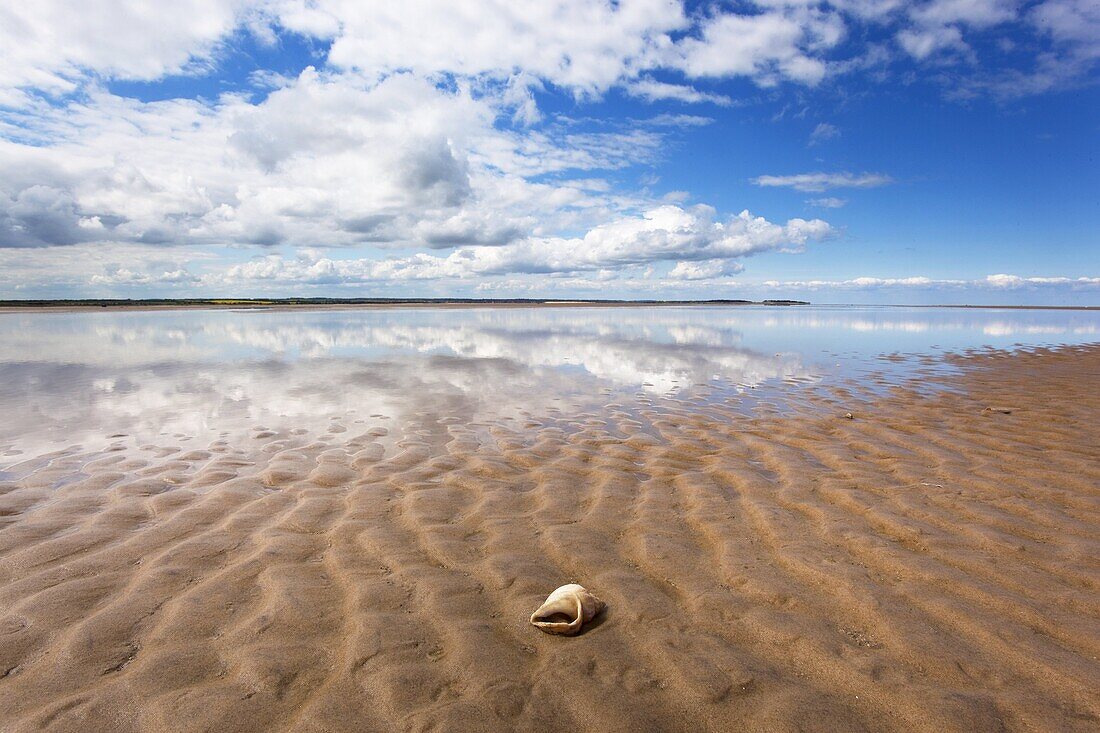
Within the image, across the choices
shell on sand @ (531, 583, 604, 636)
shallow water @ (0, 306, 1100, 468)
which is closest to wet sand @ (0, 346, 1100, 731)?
shell on sand @ (531, 583, 604, 636)

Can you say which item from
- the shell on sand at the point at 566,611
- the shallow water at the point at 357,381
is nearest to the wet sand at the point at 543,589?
the shell on sand at the point at 566,611

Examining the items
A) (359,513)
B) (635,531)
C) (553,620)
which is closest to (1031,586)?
(635,531)

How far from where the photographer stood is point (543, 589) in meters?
4.11

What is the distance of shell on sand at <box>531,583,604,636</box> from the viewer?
138 inches

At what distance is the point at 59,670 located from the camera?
3074mm

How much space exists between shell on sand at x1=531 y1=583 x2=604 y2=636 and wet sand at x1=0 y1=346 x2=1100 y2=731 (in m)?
0.10

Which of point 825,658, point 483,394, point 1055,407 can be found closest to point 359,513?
point 825,658

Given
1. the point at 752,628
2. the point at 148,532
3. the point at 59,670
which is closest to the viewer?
the point at 59,670

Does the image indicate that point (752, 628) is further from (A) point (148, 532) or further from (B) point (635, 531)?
(A) point (148, 532)

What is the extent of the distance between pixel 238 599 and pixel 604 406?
7.99m

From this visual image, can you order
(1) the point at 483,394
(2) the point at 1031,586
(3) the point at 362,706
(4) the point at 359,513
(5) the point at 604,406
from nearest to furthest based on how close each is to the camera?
(3) the point at 362,706 → (2) the point at 1031,586 → (4) the point at 359,513 → (5) the point at 604,406 → (1) the point at 483,394

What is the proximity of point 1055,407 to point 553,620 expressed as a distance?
1301cm

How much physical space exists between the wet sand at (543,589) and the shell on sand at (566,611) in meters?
0.10

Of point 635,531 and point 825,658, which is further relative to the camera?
point 635,531
